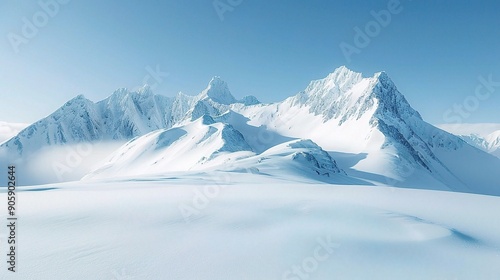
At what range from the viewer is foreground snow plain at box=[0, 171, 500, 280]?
9875mm

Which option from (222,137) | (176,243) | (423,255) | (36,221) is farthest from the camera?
(222,137)

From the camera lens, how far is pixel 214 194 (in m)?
21.8

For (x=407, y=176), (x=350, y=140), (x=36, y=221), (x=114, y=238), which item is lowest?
(x=114, y=238)

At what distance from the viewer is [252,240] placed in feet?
40.5

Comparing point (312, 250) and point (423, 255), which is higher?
point (312, 250)

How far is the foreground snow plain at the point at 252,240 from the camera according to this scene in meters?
9.88

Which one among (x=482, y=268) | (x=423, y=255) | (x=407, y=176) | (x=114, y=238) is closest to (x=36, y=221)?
(x=114, y=238)

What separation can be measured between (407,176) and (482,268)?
13568 cm

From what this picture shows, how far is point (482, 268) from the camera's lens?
1023 cm

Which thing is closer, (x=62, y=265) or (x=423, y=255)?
(x=62, y=265)

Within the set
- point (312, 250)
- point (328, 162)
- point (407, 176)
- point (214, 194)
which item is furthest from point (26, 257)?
point (407, 176)

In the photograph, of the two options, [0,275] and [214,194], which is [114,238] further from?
[214,194]

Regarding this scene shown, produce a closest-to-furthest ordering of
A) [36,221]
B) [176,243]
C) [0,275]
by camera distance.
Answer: [0,275]
[176,243]
[36,221]

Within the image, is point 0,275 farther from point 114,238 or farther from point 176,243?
point 176,243
